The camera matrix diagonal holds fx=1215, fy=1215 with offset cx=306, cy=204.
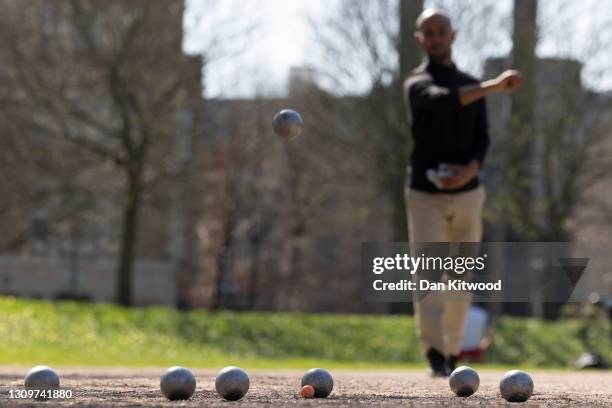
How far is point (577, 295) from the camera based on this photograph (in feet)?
30.7

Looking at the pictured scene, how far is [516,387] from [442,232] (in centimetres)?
325

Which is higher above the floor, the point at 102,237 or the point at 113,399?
the point at 102,237

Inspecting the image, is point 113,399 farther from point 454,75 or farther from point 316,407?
point 454,75

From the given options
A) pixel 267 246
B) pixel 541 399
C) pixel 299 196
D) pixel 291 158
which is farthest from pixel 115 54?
pixel 267 246

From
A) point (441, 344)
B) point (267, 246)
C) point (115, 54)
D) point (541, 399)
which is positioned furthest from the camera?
point (267, 246)

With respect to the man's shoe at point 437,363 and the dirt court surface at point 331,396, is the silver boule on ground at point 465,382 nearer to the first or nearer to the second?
the dirt court surface at point 331,396

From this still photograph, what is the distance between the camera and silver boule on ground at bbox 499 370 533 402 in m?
5.68

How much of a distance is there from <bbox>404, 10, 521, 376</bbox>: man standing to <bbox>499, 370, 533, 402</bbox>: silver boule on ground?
3149 mm

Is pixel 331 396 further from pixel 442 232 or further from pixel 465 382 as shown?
pixel 442 232

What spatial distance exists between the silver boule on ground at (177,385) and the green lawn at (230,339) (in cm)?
1118

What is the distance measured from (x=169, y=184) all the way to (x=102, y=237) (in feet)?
49.2

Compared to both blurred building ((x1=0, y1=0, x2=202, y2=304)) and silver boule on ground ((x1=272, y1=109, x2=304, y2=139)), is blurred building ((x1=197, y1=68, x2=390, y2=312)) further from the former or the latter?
silver boule on ground ((x1=272, y1=109, x2=304, y2=139))

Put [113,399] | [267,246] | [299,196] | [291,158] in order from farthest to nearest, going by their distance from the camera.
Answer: [267,246] → [299,196] → [291,158] → [113,399]

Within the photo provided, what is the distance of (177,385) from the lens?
5438 mm
